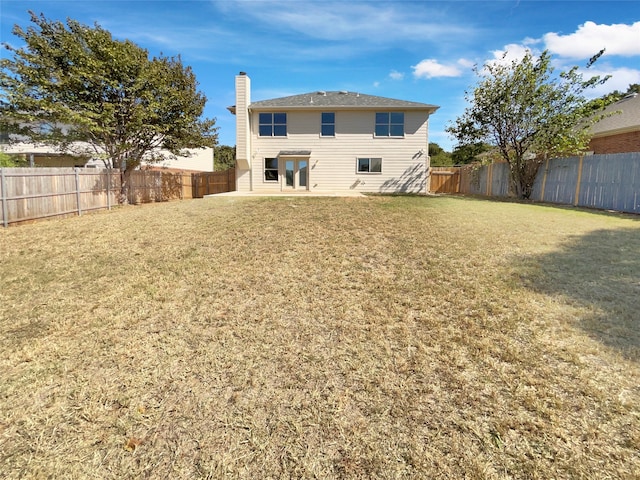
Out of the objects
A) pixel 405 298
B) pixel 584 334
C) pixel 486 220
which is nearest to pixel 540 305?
pixel 584 334

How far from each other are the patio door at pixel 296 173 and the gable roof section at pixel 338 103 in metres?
3.06

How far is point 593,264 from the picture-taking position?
5246 mm

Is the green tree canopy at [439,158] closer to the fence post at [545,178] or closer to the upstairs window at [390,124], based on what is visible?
the upstairs window at [390,124]

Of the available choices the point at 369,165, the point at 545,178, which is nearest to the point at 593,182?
the point at 545,178

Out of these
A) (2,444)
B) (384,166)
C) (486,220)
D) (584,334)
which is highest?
(384,166)

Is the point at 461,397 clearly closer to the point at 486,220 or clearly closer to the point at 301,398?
the point at 301,398

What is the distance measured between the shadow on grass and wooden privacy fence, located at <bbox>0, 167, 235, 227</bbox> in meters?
12.2

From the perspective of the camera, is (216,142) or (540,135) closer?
(540,135)

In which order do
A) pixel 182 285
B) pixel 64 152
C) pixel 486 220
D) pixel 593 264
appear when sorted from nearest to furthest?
pixel 182 285 < pixel 593 264 < pixel 486 220 < pixel 64 152

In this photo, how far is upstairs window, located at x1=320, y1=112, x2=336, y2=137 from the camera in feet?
66.9

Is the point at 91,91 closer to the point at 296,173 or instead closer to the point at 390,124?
the point at 296,173

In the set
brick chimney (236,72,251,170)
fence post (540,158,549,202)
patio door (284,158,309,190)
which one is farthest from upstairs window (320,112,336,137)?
fence post (540,158,549,202)

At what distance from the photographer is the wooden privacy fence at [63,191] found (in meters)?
9.30

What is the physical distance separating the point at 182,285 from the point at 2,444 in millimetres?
2592
